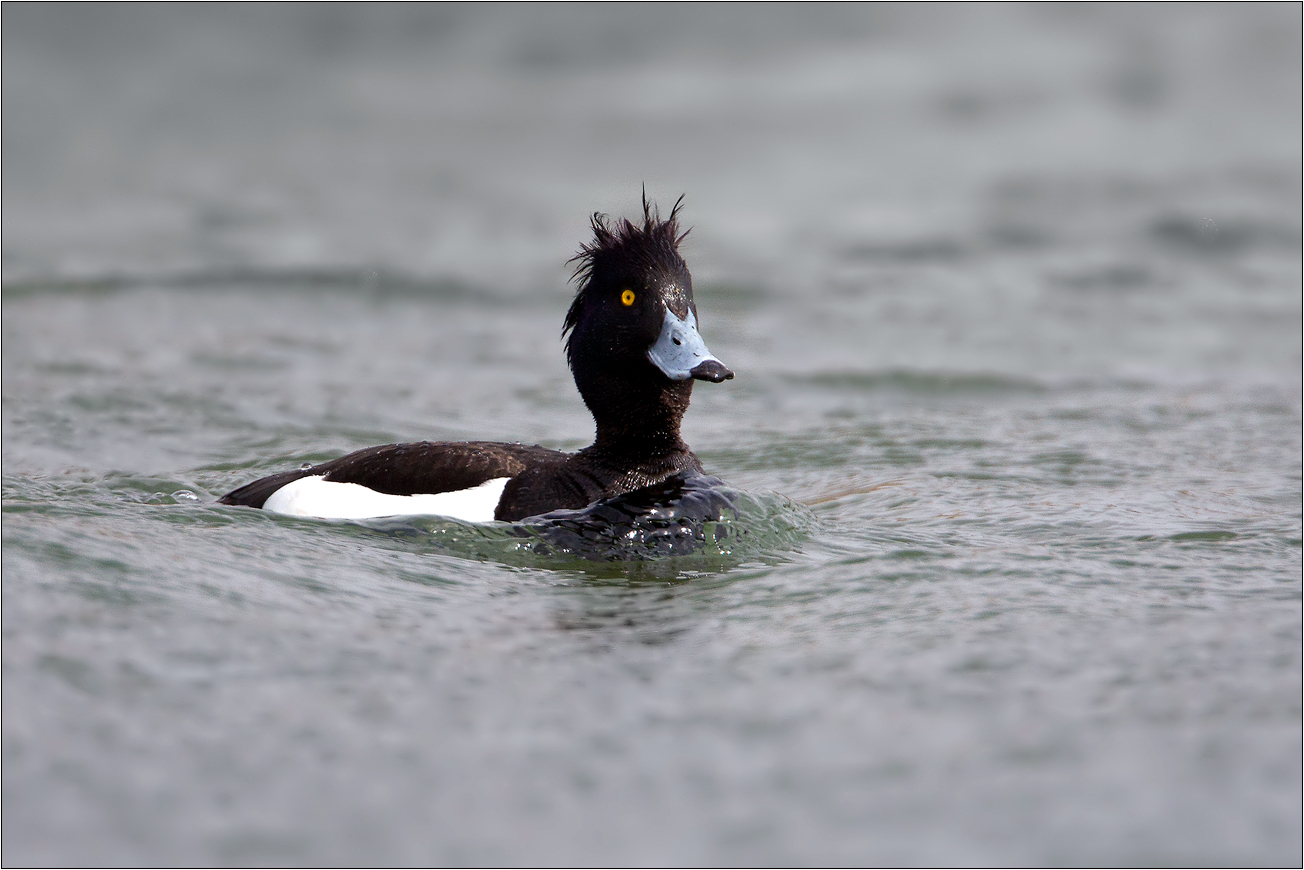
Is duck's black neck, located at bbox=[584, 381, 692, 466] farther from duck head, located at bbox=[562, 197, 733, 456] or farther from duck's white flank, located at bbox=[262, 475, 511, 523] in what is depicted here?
duck's white flank, located at bbox=[262, 475, 511, 523]

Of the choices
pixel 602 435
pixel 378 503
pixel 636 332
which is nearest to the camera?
pixel 636 332

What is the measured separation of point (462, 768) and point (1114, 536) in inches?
164

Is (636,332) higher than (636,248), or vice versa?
(636,248)

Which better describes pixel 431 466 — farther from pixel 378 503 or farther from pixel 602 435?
pixel 602 435

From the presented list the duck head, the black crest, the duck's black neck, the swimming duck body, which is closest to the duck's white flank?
the swimming duck body

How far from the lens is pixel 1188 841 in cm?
437

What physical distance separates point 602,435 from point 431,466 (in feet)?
2.94

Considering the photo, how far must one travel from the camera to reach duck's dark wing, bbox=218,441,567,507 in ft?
24.6

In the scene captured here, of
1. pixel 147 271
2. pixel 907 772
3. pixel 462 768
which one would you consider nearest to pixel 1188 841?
pixel 907 772

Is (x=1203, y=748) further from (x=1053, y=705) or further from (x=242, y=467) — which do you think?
(x=242, y=467)

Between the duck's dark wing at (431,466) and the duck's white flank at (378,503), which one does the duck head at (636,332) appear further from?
the duck's white flank at (378,503)

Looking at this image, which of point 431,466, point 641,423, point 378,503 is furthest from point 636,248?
point 378,503

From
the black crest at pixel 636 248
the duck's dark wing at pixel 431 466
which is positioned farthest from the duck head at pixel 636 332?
the duck's dark wing at pixel 431 466

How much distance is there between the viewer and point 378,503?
7.54 m
